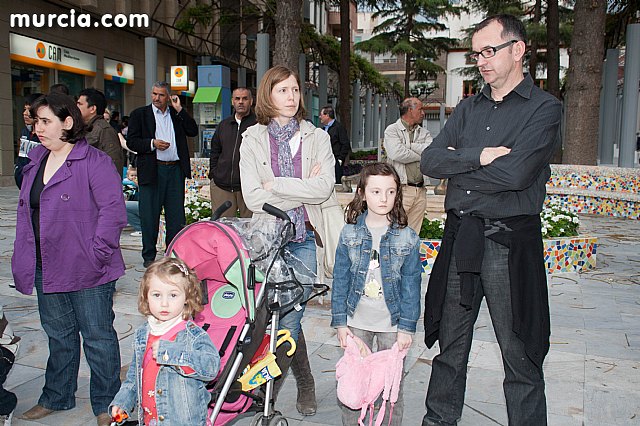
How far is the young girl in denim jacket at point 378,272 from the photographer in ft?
11.0

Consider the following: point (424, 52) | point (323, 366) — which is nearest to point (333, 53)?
point (424, 52)

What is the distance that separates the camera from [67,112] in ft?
12.1

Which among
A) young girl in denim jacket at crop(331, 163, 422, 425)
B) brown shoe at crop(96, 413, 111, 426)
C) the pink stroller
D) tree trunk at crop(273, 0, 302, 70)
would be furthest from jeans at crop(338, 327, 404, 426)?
tree trunk at crop(273, 0, 302, 70)

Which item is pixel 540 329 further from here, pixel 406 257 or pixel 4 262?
pixel 4 262

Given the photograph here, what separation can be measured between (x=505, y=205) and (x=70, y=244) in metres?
2.37

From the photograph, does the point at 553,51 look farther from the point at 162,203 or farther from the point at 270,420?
the point at 270,420

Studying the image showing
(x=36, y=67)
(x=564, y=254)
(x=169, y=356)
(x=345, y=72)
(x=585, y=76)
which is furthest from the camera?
(x=345, y=72)

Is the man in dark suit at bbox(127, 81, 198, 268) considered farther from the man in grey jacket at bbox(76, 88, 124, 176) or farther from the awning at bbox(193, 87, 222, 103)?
the awning at bbox(193, 87, 222, 103)

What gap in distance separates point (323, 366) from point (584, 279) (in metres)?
4.25

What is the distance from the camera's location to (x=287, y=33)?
12383 millimetres

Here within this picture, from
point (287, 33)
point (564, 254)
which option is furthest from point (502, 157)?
point (287, 33)

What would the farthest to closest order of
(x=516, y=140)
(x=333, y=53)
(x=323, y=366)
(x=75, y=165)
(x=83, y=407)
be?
1. (x=333, y=53)
2. (x=323, y=366)
3. (x=83, y=407)
4. (x=75, y=165)
5. (x=516, y=140)

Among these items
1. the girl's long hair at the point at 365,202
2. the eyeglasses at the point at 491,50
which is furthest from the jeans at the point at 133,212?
the eyeglasses at the point at 491,50

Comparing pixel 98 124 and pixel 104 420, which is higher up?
pixel 98 124
